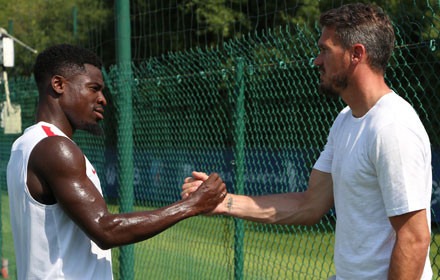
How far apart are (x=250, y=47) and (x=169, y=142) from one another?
184 centimetres

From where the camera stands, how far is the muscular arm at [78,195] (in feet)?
10.3

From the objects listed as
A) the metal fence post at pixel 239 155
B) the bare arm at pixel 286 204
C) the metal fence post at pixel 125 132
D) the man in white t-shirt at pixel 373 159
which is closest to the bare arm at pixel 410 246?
the man in white t-shirt at pixel 373 159

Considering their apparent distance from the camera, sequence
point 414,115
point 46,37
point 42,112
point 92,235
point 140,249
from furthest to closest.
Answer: point 46,37
point 140,249
point 42,112
point 92,235
point 414,115

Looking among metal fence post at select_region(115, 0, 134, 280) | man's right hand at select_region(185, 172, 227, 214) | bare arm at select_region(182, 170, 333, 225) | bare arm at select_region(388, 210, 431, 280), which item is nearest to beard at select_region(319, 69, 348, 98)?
bare arm at select_region(182, 170, 333, 225)

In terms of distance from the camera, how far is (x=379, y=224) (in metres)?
2.88

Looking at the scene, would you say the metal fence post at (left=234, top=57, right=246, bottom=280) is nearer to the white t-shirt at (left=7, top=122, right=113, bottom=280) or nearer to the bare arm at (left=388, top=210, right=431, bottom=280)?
the white t-shirt at (left=7, top=122, right=113, bottom=280)

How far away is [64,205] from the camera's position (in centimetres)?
316

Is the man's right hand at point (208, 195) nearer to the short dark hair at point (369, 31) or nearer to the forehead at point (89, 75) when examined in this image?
the forehead at point (89, 75)

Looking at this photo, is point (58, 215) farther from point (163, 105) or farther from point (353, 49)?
point (163, 105)

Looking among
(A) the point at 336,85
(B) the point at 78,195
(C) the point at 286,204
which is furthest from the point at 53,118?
(A) the point at 336,85

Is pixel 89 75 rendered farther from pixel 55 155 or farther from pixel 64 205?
pixel 64 205

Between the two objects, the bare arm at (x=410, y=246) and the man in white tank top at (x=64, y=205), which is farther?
the man in white tank top at (x=64, y=205)

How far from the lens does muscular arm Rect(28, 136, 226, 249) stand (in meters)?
3.15

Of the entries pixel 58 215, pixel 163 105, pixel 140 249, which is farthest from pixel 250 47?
pixel 140 249
